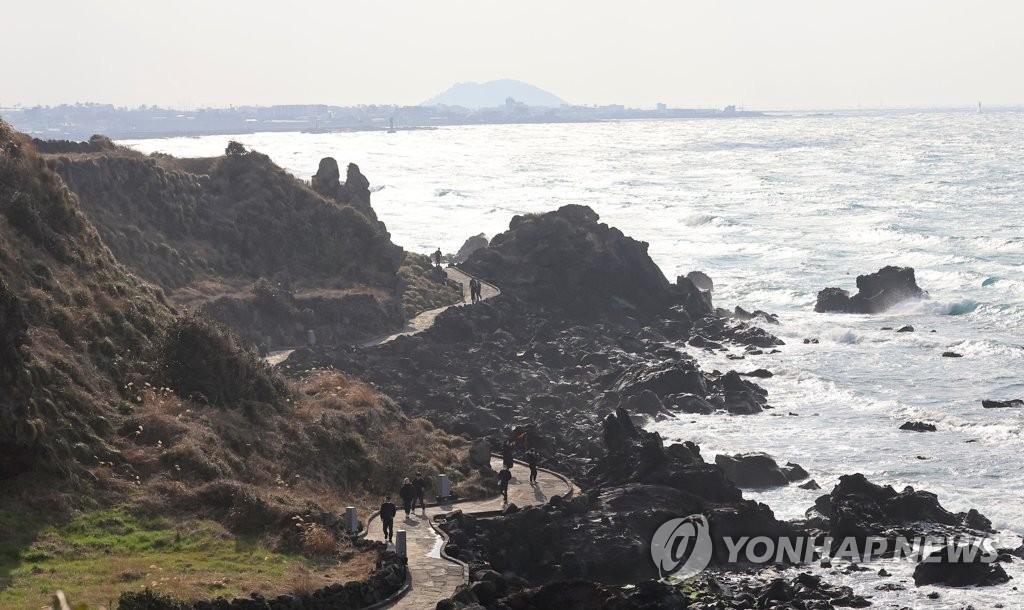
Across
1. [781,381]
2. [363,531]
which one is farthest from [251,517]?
[781,381]

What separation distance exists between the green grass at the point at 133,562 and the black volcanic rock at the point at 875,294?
2041 inches

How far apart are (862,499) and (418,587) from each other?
14.2m

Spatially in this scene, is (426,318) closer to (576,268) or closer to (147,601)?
(576,268)

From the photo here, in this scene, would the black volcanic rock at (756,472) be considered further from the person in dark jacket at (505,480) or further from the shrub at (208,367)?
the shrub at (208,367)

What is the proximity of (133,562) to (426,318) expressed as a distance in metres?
36.0

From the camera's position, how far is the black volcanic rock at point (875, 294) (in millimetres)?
73000

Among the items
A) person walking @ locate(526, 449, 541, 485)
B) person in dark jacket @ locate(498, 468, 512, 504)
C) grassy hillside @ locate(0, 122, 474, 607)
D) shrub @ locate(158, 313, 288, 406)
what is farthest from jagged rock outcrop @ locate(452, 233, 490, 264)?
person in dark jacket @ locate(498, 468, 512, 504)

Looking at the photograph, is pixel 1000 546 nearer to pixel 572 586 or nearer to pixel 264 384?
pixel 572 586

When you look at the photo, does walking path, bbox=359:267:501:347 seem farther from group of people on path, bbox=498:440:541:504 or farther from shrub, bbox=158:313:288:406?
group of people on path, bbox=498:440:541:504

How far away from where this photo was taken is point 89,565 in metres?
23.9

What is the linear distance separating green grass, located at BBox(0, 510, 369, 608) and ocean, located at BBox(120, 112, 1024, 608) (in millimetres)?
13064

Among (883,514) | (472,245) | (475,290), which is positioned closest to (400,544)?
(883,514)

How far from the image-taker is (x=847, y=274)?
87.2m

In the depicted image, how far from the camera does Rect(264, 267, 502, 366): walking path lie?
168ft
